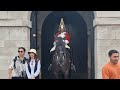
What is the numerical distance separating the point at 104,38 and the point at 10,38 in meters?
3.51

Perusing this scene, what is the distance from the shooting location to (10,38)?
10.8m

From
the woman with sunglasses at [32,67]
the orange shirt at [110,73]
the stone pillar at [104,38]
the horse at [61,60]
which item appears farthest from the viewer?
the stone pillar at [104,38]

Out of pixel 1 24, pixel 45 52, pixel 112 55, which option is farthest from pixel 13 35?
pixel 112 55

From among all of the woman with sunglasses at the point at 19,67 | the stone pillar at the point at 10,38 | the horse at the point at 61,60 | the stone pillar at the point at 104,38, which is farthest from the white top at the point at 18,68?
the stone pillar at the point at 104,38

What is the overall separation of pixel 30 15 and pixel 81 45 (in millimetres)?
3567

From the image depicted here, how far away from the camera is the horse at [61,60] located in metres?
9.20

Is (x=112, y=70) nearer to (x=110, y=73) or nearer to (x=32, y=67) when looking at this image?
(x=110, y=73)

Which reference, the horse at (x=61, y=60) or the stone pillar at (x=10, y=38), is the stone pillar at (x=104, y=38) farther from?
the stone pillar at (x=10, y=38)

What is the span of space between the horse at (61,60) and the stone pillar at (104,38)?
5.12 feet

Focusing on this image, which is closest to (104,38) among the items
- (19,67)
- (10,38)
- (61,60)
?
(61,60)
